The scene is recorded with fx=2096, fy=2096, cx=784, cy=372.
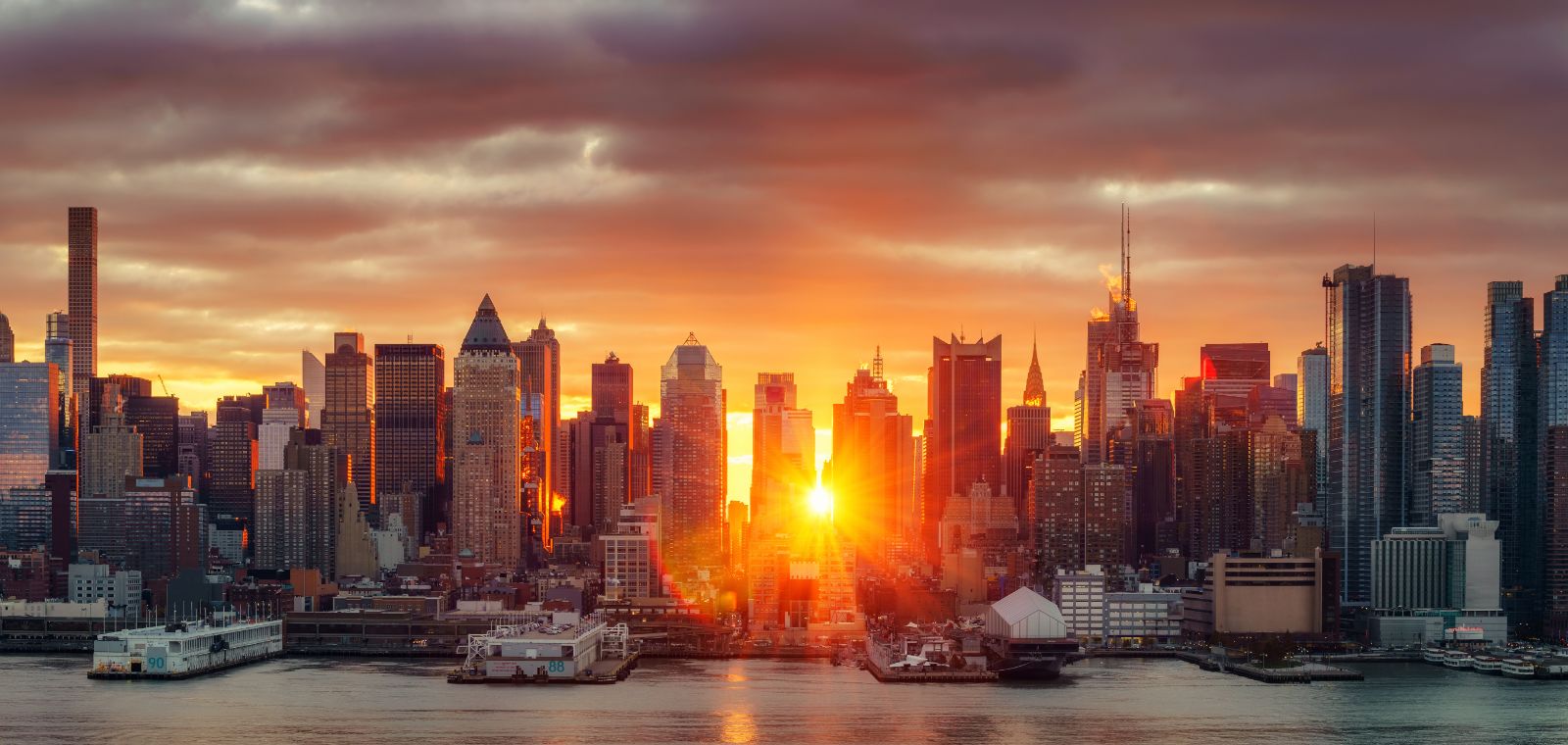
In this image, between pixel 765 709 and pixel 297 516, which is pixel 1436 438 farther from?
pixel 765 709

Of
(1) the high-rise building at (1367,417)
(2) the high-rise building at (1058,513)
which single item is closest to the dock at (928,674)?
(2) the high-rise building at (1058,513)

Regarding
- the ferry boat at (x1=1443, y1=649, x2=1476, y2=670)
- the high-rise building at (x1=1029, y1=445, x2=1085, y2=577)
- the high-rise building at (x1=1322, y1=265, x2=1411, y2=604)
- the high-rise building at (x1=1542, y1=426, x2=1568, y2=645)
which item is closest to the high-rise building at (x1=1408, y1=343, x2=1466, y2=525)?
the high-rise building at (x1=1322, y1=265, x2=1411, y2=604)

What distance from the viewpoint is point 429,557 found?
592 feet

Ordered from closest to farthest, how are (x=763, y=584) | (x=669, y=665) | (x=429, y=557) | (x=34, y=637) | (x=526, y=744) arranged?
(x=526, y=744) → (x=669, y=665) → (x=34, y=637) → (x=763, y=584) → (x=429, y=557)

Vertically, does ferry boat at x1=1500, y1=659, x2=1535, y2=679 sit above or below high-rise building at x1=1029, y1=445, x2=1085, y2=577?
below

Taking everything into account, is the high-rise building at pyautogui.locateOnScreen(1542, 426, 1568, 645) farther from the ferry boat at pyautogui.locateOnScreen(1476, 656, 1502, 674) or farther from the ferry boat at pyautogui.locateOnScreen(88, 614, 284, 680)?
the ferry boat at pyautogui.locateOnScreen(88, 614, 284, 680)

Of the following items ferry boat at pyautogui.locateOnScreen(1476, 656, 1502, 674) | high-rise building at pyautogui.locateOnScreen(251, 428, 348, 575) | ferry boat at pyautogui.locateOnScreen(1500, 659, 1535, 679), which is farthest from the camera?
high-rise building at pyautogui.locateOnScreen(251, 428, 348, 575)

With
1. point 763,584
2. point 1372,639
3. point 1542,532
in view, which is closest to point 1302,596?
point 1372,639

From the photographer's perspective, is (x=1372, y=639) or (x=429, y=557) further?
(x=429, y=557)

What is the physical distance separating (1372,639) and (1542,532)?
2704 cm

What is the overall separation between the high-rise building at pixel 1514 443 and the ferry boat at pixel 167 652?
85.2 metres

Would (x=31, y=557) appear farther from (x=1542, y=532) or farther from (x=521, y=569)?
(x=1542, y=532)

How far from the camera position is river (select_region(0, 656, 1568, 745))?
7800 centimetres

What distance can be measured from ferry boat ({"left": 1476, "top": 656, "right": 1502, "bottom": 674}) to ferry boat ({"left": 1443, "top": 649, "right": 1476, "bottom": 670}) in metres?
0.76
